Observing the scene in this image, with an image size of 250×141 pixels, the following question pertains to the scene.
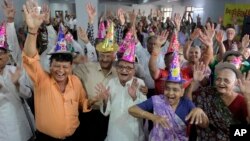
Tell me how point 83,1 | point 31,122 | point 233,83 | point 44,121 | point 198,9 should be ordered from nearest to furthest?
point 233,83 < point 44,121 < point 31,122 < point 83,1 < point 198,9

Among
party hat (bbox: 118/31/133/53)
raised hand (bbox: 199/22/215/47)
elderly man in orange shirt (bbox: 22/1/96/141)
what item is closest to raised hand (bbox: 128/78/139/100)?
elderly man in orange shirt (bbox: 22/1/96/141)

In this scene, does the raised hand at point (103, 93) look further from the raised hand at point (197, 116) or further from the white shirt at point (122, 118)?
the raised hand at point (197, 116)

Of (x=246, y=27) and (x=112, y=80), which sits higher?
(x=246, y=27)

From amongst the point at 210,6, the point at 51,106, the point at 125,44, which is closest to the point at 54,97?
the point at 51,106

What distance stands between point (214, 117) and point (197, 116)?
15 cm

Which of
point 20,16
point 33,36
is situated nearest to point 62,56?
point 33,36

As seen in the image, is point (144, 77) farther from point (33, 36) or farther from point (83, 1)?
point (83, 1)

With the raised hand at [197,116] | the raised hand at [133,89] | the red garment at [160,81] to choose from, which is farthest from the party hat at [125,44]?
the raised hand at [197,116]

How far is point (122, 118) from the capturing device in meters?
2.24

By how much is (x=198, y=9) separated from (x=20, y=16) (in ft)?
30.1

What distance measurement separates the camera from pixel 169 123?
1974 millimetres

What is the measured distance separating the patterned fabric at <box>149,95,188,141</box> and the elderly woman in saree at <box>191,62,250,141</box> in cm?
12

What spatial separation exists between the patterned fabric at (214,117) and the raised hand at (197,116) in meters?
0.07

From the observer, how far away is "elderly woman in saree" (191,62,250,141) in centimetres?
189
